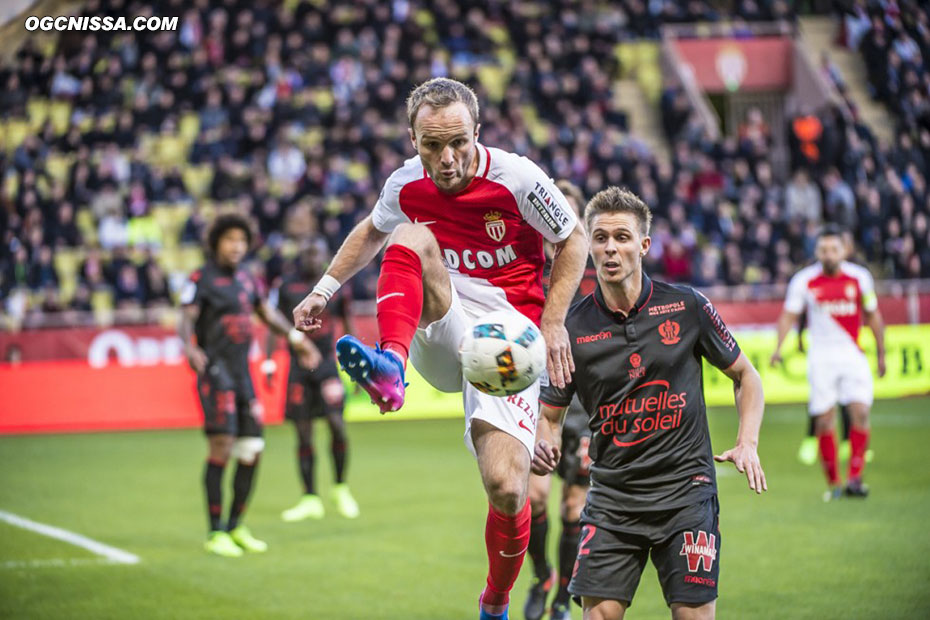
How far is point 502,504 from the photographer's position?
5062 mm

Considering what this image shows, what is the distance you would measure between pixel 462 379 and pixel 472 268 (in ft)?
1.56

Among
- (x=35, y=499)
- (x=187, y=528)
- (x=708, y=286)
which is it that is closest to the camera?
(x=187, y=528)

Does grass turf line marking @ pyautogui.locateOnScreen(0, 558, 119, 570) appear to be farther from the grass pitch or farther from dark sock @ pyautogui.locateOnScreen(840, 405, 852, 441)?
dark sock @ pyautogui.locateOnScreen(840, 405, 852, 441)

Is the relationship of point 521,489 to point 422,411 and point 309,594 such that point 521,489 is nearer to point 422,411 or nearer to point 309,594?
point 309,594

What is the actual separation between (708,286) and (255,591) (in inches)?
556

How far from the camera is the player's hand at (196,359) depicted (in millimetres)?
8391

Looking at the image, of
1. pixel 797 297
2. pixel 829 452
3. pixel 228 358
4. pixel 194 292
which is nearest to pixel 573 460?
pixel 228 358

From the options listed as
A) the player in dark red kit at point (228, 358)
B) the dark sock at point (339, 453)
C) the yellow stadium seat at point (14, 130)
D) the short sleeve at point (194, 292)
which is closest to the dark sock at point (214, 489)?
the player in dark red kit at point (228, 358)

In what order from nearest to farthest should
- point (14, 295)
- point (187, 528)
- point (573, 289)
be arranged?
point (573, 289)
point (187, 528)
point (14, 295)

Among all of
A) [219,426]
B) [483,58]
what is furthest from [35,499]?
[483,58]

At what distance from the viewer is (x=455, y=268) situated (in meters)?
5.20

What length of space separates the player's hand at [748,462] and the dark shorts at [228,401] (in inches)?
194

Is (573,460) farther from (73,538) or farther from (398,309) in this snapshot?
(73,538)

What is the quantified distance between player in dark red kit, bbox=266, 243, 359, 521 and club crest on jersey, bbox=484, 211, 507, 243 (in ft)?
17.0
